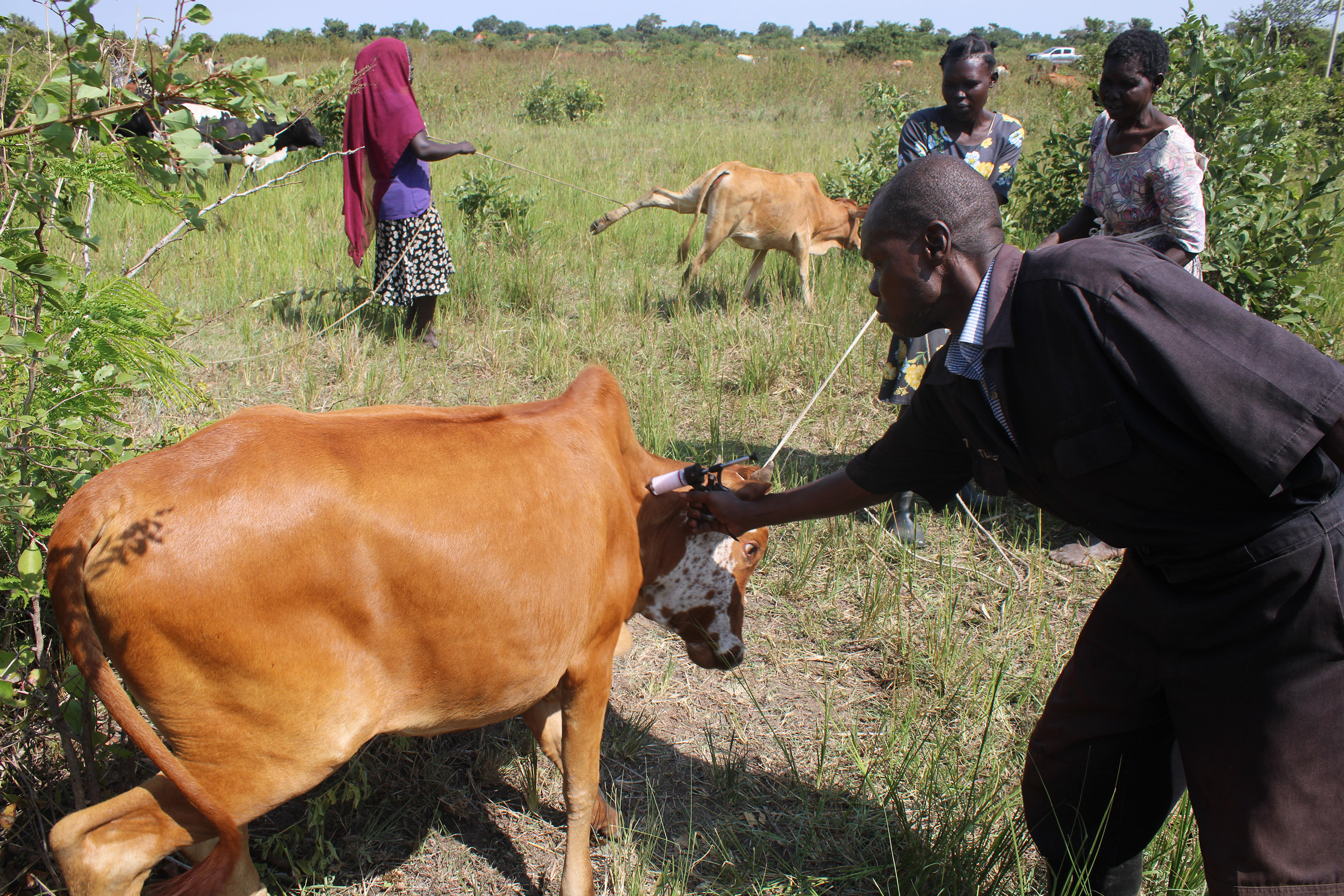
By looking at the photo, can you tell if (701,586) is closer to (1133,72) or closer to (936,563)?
(936,563)

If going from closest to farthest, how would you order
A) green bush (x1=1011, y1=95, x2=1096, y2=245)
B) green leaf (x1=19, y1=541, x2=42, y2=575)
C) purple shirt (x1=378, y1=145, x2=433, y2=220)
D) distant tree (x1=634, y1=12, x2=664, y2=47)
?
green leaf (x1=19, y1=541, x2=42, y2=575)
purple shirt (x1=378, y1=145, x2=433, y2=220)
green bush (x1=1011, y1=95, x2=1096, y2=245)
distant tree (x1=634, y1=12, x2=664, y2=47)

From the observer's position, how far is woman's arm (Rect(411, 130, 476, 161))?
5965 millimetres

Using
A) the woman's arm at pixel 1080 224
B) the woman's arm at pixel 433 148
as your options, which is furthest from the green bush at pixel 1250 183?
the woman's arm at pixel 433 148

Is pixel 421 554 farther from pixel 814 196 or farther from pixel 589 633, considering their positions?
pixel 814 196

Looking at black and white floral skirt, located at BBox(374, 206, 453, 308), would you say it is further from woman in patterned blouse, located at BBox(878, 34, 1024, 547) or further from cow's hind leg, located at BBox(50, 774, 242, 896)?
cow's hind leg, located at BBox(50, 774, 242, 896)

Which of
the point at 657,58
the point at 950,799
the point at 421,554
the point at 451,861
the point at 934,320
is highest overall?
the point at 657,58

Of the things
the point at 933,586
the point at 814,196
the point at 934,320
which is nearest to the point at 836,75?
the point at 814,196

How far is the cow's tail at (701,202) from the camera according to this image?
325 inches

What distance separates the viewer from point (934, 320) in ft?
7.00

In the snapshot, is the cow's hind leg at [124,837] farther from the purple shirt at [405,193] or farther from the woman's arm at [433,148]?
the purple shirt at [405,193]

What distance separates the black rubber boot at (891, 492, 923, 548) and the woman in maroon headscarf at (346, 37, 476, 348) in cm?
358

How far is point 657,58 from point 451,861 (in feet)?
101

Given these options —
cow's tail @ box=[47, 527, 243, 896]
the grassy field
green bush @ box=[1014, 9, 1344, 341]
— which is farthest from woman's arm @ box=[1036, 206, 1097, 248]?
cow's tail @ box=[47, 527, 243, 896]

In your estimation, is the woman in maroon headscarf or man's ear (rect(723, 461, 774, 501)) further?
the woman in maroon headscarf
